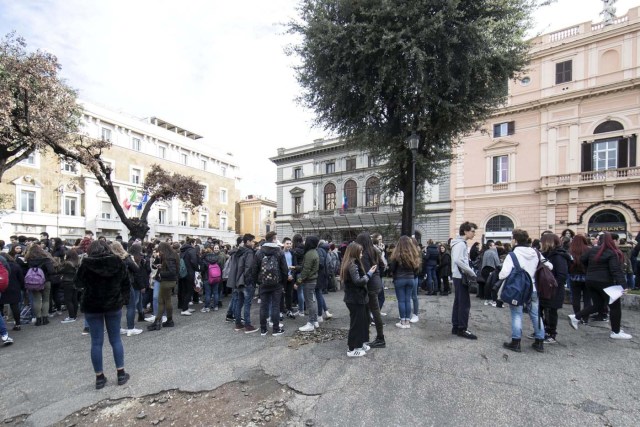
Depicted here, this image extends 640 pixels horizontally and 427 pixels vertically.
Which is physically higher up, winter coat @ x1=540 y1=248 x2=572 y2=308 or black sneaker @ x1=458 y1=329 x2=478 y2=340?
winter coat @ x1=540 y1=248 x2=572 y2=308

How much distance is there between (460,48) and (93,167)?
14213 millimetres

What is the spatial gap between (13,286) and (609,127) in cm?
2938

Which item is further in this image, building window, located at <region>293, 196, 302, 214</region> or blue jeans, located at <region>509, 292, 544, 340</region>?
building window, located at <region>293, 196, 302, 214</region>

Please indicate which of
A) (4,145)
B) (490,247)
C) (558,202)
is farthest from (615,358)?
(558,202)

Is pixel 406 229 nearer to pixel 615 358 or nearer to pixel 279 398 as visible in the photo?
pixel 615 358

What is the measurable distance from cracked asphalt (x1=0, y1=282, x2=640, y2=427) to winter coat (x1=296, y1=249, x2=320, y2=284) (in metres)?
1.03

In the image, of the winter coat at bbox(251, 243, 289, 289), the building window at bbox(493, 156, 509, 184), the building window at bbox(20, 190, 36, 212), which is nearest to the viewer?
the winter coat at bbox(251, 243, 289, 289)

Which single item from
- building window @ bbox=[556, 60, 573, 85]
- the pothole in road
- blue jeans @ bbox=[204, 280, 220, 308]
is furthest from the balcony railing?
the pothole in road

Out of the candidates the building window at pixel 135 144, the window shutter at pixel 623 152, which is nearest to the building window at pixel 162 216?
the building window at pixel 135 144

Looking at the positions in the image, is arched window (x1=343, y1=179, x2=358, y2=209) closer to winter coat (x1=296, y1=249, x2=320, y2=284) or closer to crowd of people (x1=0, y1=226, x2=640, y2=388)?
crowd of people (x1=0, y1=226, x2=640, y2=388)

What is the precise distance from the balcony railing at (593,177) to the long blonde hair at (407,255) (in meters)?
21.7

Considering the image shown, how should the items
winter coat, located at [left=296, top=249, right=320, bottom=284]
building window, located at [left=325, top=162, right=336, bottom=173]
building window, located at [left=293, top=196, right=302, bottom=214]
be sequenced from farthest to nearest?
building window, located at [left=293, top=196, right=302, bottom=214]
building window, located at [left=325, top=162, right=336, bottom=173]
winter coat, located at [left=296, top=249, right=320, bottom=284]

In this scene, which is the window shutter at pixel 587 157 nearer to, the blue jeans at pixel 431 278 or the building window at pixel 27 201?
the blue jeans at pixel 431 278

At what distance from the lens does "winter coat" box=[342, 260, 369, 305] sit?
16.1 feet
